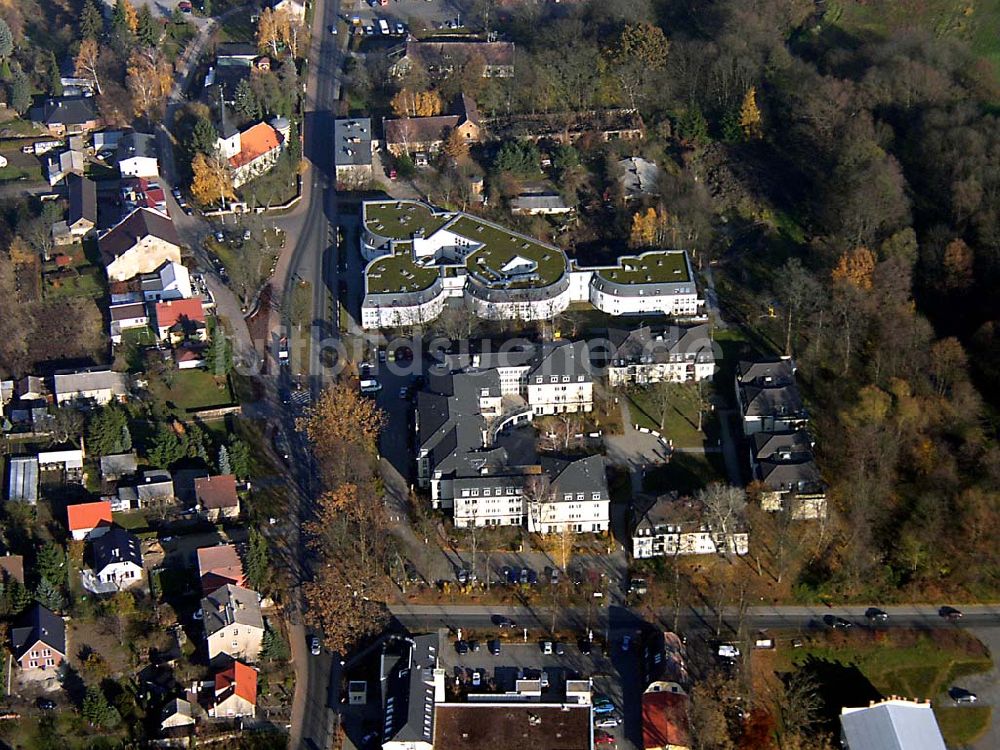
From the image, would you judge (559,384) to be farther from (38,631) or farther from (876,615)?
(38,631)

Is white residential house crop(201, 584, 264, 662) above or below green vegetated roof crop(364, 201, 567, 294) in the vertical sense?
below

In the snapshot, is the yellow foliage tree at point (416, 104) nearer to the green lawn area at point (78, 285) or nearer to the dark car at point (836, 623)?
the green lawn area at point (78, 285)

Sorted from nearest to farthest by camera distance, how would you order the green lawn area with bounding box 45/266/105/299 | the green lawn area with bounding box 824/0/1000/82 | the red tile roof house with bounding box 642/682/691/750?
Answer: the red tile roof house with bounding box 642/682/691/750 < the green lawn area with bounding box 45/266/105/299 < the green lawn area with bounding box 824/0/1000/82

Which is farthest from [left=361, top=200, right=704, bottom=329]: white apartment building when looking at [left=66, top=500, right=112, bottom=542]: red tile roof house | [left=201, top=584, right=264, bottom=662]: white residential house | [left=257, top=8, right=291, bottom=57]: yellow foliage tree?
[left=257, top=8, right=291, bottom=57]: yellow foliage tree

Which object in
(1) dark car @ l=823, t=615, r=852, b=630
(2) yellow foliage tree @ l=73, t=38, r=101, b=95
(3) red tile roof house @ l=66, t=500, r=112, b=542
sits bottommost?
(3) red tile roof house @ l=66, t=500, r=112, b=542

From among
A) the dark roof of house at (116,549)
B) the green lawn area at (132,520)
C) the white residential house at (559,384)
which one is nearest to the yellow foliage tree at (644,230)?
the white residential house at (559,384)

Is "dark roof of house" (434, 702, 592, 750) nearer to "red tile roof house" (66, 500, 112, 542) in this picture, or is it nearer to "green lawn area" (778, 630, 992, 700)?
"green lawn area" (778, 630, 992, 700)
